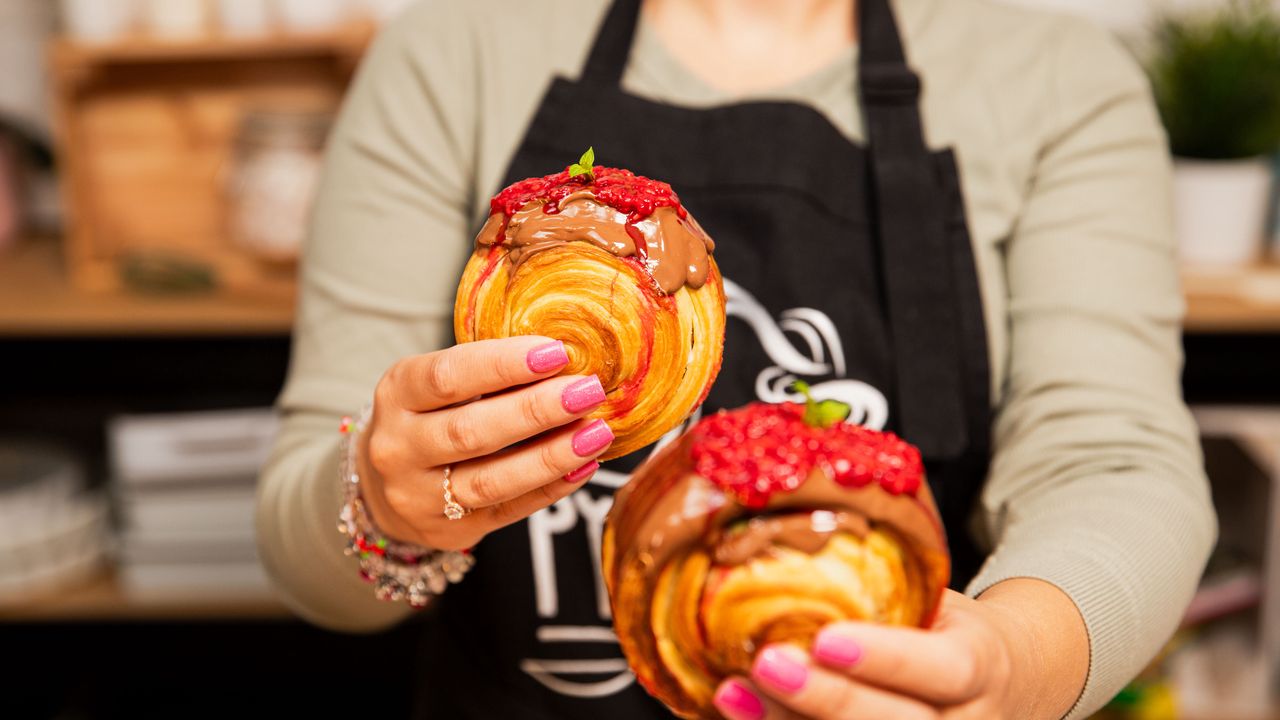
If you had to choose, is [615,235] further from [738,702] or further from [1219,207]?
[1219,207]

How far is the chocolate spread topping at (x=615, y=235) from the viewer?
70 centimetres

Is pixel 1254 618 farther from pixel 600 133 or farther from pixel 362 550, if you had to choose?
pixel 362 550

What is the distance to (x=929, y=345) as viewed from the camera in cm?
105

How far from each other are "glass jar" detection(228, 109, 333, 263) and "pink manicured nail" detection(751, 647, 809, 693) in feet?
4.52

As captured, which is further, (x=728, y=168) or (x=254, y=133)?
(x=254, y=133)

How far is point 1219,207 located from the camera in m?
1.76

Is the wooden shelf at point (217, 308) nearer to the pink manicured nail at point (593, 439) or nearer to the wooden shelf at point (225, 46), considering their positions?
the wooden shelf at point (225, 46)

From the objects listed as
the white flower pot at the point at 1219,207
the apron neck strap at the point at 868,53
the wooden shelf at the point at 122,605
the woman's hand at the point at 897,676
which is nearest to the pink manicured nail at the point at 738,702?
the woman's hand at the point at 897,676

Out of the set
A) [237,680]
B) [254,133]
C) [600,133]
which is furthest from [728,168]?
[237,680]

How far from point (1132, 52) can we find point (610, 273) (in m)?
1.64

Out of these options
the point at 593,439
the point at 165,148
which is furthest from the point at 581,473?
the point at 165,148

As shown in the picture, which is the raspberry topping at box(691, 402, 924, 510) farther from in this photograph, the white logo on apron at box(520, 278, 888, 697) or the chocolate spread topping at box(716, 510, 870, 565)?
the white logo on apron at box(520, 278, 888, 697)

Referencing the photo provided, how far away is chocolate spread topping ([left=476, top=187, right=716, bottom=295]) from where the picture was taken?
698 mm

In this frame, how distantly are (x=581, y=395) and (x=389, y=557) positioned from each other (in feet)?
0.86
